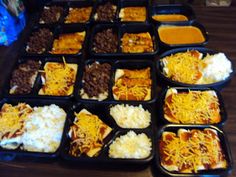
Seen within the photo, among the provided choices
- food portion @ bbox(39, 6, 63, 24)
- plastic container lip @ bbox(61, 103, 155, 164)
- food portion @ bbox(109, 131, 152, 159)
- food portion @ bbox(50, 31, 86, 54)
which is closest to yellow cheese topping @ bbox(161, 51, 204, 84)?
plastic container lip @ bbox(61, 103, 155, 164)

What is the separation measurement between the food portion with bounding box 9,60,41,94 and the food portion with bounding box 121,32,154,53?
1.57 feet

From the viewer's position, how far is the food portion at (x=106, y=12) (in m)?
1.74

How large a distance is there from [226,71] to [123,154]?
26.2 inches

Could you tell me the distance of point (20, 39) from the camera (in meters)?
1.73

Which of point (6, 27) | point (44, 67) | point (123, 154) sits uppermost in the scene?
point (6, 27)

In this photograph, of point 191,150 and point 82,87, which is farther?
point 82,87

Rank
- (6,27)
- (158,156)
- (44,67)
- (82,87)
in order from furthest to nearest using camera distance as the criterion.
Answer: (6,27) < (44,67) < (82,87) < (158,156)

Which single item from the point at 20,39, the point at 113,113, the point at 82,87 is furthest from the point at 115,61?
the point at 20,39

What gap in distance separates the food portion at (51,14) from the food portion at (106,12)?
242 millimetres

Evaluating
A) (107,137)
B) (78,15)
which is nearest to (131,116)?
(107,137)

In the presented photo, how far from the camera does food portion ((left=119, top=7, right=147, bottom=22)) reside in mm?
1747

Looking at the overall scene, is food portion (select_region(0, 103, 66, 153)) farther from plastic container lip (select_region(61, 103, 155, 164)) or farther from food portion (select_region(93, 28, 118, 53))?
food portion (select_region(93, 28, 118, 53))

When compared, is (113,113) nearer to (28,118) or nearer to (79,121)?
(79,121)

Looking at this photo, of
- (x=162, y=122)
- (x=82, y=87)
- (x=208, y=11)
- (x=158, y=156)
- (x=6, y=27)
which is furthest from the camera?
(x=208, y=11)
